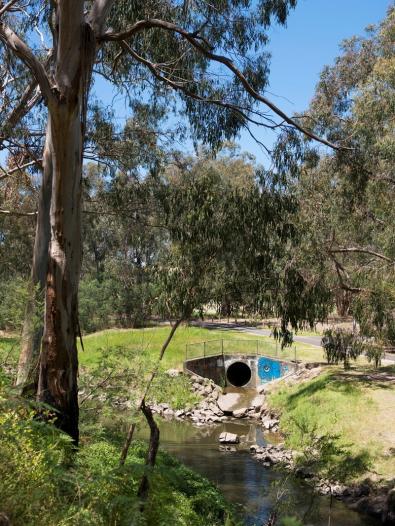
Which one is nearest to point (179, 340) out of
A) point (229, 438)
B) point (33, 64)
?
point (229, 438)

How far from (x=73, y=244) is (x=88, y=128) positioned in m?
5.73

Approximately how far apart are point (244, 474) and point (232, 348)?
11.0 metres

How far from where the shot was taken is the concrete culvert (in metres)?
24.1

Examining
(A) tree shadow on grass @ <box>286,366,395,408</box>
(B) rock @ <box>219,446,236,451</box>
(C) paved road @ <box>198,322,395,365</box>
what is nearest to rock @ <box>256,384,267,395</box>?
(A) tree shadow on grass @ <box>286,366,395,408</box>

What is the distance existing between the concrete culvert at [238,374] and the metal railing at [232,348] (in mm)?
576

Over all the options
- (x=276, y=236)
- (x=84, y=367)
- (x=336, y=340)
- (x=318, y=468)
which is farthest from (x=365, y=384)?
(x=84, y=367)

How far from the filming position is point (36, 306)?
574 centimetres

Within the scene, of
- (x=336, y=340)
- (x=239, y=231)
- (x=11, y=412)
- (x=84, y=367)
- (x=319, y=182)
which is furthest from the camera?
(x=336, y=340)

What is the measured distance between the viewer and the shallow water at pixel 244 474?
10805mm

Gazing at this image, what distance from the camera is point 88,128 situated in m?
11.6

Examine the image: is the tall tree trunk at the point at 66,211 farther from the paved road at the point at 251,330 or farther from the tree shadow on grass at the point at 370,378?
the paved road at the point at 251,330

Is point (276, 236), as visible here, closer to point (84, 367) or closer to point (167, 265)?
point (167, 265)

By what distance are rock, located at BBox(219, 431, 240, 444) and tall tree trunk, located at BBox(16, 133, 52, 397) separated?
10594 mm

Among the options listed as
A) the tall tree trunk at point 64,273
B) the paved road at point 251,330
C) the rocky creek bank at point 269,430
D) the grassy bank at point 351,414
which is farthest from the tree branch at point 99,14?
the paved road at point 251,330
